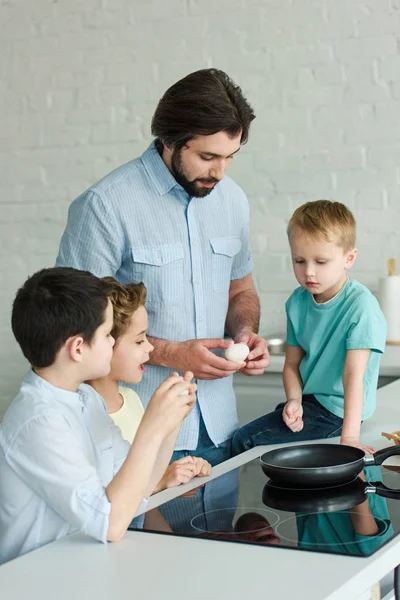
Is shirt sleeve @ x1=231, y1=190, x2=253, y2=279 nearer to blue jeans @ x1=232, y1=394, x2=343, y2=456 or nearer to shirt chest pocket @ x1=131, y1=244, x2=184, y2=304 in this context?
shirt chest pocket @ x1=131, y1=244, x2=184, y2=304

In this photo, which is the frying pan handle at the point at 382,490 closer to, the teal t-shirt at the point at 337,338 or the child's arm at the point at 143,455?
the child's arm at the point at 143,455

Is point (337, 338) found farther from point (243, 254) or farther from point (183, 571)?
point (183, 571)

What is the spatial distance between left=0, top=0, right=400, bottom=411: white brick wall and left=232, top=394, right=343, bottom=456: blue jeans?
1.46m

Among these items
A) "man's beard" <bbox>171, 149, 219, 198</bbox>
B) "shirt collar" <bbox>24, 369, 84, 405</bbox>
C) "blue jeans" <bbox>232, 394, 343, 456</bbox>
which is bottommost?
"blue jeans" <bbox>232, 394, 343, 456</bbox>

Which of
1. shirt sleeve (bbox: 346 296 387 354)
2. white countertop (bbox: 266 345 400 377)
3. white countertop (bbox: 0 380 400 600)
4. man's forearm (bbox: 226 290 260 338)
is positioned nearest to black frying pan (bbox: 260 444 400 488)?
white countertop (bbox: 0 380 400 600)

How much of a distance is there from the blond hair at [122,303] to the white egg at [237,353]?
0.83ft

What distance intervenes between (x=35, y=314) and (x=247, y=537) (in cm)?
57

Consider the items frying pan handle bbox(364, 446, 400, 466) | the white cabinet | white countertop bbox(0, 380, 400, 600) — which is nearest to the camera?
white countertop bbox(0, 380, 400, 600)

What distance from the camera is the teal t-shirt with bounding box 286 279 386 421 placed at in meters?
2.32

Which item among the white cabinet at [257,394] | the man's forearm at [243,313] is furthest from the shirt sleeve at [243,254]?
the white cabinet at [257,394]

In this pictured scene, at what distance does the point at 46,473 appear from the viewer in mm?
1549

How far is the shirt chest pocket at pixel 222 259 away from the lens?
255cm

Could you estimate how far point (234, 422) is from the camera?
259 centimetres

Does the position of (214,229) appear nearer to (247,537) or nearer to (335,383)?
(335,383)
